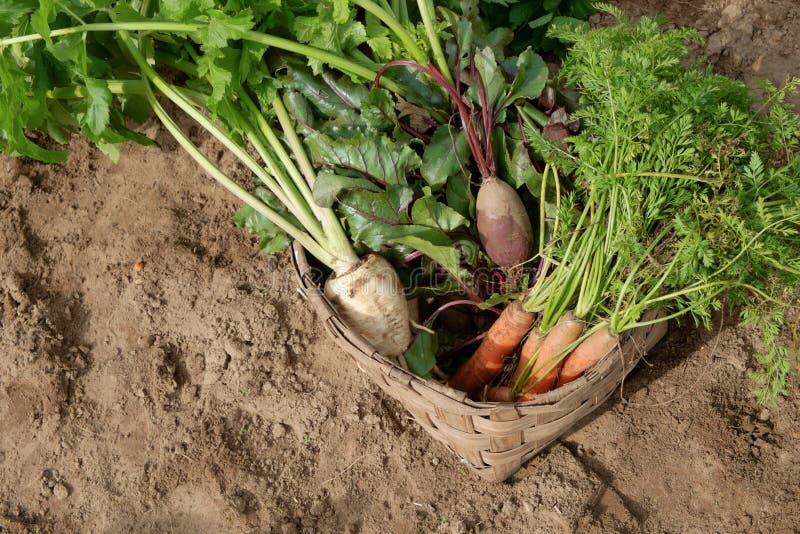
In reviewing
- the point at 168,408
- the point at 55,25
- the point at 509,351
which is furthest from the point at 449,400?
the point at 55,25

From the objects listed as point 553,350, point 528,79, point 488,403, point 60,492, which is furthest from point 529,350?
point 60,492

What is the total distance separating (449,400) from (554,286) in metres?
0.43

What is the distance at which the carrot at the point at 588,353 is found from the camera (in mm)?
1889

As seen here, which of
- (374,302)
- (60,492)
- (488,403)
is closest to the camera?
(488,403)

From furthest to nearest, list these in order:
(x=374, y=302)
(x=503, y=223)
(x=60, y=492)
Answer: (x=60, y=492) < (x=374, y=302) < (x=503, y=223)

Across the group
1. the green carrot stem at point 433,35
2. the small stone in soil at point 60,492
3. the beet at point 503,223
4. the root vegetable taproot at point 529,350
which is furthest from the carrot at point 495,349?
the small stone in soil at point 60,492

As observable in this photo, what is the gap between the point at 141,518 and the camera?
7.64 ft

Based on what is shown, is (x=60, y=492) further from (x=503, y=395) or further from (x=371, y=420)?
(x=503, y=395)

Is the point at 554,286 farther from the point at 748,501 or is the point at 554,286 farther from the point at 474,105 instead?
the point at 748,501

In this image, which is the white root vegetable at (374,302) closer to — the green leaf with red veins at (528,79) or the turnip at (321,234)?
the turnip at (321,234)

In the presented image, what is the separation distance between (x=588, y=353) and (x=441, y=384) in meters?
0.43

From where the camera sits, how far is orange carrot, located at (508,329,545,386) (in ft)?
6.66

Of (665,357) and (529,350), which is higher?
(529,350)

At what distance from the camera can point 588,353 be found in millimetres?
1949
